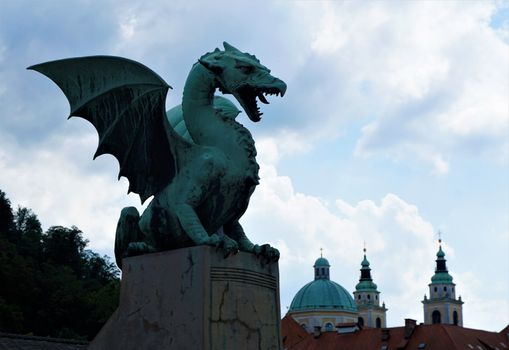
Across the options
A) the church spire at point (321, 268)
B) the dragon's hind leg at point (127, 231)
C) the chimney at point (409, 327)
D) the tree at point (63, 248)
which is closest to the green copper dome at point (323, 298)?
the church spire at point (321, 268)

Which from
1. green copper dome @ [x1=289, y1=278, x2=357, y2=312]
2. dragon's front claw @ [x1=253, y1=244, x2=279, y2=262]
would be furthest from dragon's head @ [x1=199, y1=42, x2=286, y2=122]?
green copper dome @ [x1=289, y1=278, x2=357, y2=312]

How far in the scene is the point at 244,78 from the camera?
784 cm

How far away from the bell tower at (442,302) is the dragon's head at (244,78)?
4857 inches

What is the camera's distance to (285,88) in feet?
25.5

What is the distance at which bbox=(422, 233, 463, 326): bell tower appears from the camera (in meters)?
128

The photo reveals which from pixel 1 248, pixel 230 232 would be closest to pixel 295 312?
pixel 1 248

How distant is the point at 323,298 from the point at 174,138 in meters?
104

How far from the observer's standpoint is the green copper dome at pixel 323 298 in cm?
10931

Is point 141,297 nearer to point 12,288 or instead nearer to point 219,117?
point 219,117

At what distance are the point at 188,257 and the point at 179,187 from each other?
2.22 feet

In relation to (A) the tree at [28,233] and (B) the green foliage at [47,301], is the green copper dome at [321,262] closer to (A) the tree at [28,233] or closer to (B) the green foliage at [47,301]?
(A) the tree at [28,233]

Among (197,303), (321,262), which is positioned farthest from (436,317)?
(197,303)

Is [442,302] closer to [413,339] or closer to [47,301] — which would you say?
[413,339]

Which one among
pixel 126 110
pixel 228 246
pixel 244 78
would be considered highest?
pixel 244 78
